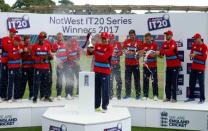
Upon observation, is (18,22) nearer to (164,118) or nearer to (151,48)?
(151,48)

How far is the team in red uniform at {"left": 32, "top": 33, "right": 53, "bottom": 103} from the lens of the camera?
8.88 meters

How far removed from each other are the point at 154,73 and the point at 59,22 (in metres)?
2.58

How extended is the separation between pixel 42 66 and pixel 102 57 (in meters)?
1.79

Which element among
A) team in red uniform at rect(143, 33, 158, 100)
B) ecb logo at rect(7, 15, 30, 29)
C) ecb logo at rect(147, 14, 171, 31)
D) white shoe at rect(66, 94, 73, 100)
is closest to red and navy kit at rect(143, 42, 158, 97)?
team in red uniform at rect(143, 33, 158, 100)

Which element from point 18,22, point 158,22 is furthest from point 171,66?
point 18,22

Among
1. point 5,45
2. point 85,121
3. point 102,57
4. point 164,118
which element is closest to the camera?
point 85,121

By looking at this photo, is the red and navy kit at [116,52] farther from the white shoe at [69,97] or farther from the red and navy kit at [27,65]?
the red and navy kit at [27,65]

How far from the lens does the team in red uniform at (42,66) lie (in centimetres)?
888

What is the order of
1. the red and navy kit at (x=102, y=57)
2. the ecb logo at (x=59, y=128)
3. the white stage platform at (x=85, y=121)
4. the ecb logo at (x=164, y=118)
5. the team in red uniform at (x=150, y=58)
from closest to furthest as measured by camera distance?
the white stage platform at (x=85, y=121)
the ecb logo at (x=59, y=128)
the red and navy kit at (x=102, y=57)
the ecb logo at (x=164, y=118)
the team in red uniform at (x=150, y=58)

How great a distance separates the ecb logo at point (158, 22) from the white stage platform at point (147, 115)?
1946mm

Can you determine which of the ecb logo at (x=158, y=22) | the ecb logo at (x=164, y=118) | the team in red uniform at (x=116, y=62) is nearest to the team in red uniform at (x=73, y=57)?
the team in red uniform at (x=116, y=62)

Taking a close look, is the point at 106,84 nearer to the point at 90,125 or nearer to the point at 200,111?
the point at 90,125

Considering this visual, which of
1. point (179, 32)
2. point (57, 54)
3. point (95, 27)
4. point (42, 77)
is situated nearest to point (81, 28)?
point (95, 27)

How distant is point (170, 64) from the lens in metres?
9.18
